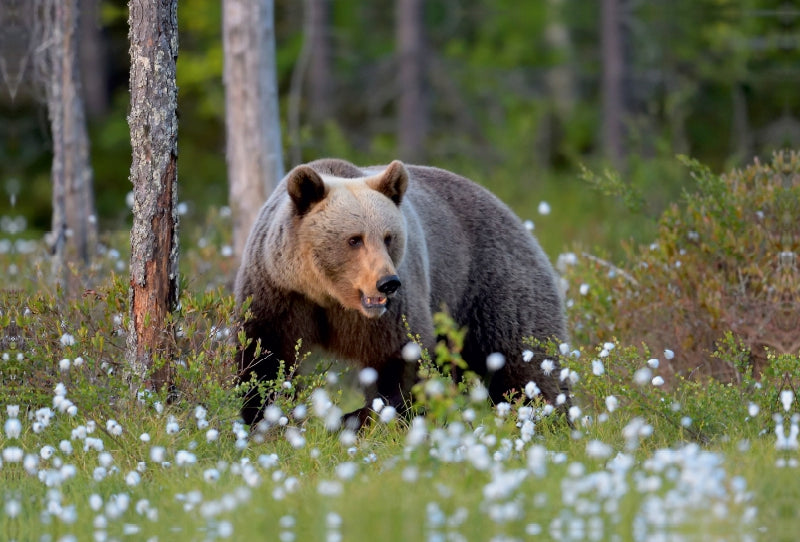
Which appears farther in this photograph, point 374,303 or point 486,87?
point 486,87

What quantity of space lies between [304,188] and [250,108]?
3.43 metres

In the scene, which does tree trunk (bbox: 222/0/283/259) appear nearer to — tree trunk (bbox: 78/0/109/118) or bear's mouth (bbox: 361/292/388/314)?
bear's mouth (bbox: 361/292/388/314)

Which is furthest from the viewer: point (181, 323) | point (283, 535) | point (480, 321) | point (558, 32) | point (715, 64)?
point (558, 32)

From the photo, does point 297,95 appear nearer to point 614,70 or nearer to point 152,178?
point 152,178

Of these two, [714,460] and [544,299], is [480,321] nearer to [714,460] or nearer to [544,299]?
[544,299]

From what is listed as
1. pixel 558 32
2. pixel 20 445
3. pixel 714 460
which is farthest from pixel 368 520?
pixel 558 32

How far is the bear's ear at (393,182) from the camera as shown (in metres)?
5.98

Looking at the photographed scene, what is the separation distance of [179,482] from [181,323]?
151 cm

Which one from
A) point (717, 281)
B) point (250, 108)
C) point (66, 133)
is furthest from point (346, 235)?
point (66, 133)

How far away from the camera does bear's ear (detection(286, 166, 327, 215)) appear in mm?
5746

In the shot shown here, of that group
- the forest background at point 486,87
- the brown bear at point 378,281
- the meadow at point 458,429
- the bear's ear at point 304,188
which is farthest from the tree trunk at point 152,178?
the forest background at point 486,87

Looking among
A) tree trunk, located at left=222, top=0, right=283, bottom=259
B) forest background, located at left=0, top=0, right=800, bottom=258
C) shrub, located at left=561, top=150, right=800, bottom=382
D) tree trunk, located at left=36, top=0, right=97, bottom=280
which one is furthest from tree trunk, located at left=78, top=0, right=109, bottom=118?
shrub, located at left=561, top=150, right=800, bottom=382

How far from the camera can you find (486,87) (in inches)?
886

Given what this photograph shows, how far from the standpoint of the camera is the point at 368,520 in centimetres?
355
